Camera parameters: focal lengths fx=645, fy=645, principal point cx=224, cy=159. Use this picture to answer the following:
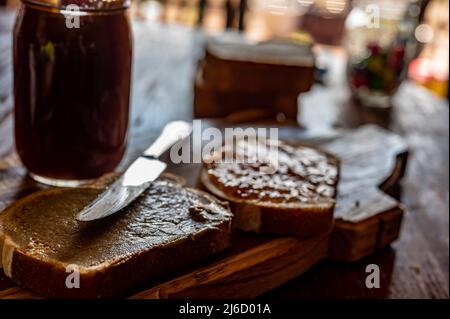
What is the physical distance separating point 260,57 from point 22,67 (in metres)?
0.87

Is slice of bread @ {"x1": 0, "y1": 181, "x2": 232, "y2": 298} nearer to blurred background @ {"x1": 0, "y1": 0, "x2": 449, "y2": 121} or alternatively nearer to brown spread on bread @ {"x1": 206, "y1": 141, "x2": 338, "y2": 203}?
brown spread on bread @ {"x1": 206, "y1": 141, "x2": 338, "y2": 203}

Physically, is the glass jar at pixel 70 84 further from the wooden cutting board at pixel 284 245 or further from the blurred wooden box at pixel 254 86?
the blurred wooden box at pixel 254 86

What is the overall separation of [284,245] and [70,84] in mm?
395

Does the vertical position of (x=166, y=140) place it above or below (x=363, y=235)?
above

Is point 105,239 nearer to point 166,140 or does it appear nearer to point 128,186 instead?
point 128,186

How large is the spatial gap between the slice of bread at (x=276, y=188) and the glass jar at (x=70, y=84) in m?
0.18

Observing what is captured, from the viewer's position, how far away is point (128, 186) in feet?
2.97

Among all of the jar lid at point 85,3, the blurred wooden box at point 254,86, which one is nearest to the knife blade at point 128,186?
the jar lid at point 85,3

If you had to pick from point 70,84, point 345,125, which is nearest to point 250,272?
point 70,84

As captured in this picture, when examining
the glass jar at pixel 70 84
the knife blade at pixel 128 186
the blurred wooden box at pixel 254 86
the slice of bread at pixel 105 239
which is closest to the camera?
the slice of bread at pixel 105 239

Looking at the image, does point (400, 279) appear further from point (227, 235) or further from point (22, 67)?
point (22, 67)

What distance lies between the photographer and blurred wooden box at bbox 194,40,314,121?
1679 mm

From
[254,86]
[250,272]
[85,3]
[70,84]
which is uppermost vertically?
[85,3]

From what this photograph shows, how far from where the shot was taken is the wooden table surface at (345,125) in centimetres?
98
